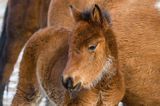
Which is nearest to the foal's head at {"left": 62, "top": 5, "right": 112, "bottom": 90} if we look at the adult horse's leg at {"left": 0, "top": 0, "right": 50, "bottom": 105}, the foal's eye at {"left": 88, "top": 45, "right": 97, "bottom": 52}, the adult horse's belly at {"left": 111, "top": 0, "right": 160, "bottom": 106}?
the foal's eye at {"left": 88, "top": 45, "right": 97, "bottom": 52}

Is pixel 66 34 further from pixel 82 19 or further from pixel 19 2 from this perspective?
pixel 19 2

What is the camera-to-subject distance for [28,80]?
203 inches

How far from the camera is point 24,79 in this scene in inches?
203

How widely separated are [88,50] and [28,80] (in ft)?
3.21

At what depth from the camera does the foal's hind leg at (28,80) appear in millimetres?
5129

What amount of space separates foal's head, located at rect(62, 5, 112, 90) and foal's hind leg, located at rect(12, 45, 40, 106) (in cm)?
78

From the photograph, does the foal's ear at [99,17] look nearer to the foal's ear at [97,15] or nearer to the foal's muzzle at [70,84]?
the foal's ear at [97,15]

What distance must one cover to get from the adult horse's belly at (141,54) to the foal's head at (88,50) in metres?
0.60

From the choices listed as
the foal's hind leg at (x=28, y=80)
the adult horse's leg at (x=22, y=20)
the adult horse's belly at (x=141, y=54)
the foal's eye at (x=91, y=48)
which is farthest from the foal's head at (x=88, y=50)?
the adult horse's leg at (x=22, y=20)

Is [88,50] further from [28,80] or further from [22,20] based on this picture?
[22,20]

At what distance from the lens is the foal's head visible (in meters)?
4.23

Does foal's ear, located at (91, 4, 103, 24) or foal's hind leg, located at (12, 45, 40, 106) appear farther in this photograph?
foal's hind leg, located at (12, 45, 40, 106)

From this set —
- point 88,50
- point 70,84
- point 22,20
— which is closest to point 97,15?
point 88,50

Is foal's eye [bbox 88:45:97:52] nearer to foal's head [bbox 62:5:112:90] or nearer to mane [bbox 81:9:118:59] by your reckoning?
foal's head [bbox 62:5:112:90]
